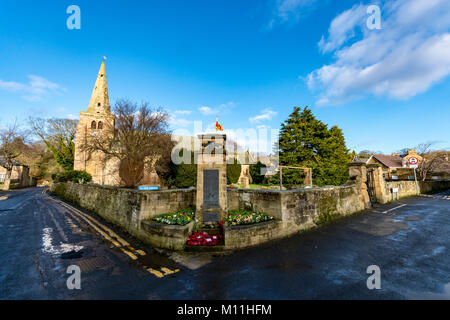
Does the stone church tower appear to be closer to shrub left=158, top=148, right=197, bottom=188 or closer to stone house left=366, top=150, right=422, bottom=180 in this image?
shrub left=158, top=148, right=197, bottom=188

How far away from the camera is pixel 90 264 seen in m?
4.99

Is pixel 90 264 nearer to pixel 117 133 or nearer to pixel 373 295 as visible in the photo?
pixel 373 295

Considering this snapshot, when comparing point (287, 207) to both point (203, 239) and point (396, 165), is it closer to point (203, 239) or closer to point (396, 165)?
point (203, 239)

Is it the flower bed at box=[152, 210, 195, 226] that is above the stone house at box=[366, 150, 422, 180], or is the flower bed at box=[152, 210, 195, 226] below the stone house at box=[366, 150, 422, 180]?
below

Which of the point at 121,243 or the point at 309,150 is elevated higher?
the point at 309,150

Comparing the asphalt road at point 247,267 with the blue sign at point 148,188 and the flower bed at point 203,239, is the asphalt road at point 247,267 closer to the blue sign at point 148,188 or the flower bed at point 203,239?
the flower bed at point 203,239

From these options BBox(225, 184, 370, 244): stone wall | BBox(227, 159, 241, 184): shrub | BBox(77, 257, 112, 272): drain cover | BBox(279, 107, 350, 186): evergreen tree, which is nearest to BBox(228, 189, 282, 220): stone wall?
BBox(225, 184, 370, 244): stone wall

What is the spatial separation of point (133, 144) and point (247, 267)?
67.3 feet

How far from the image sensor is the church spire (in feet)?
103

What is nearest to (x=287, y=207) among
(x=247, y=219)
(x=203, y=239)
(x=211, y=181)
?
(x=247, y=219)

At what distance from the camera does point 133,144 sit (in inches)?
837

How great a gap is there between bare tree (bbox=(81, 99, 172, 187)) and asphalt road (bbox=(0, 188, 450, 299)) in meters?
14.2
